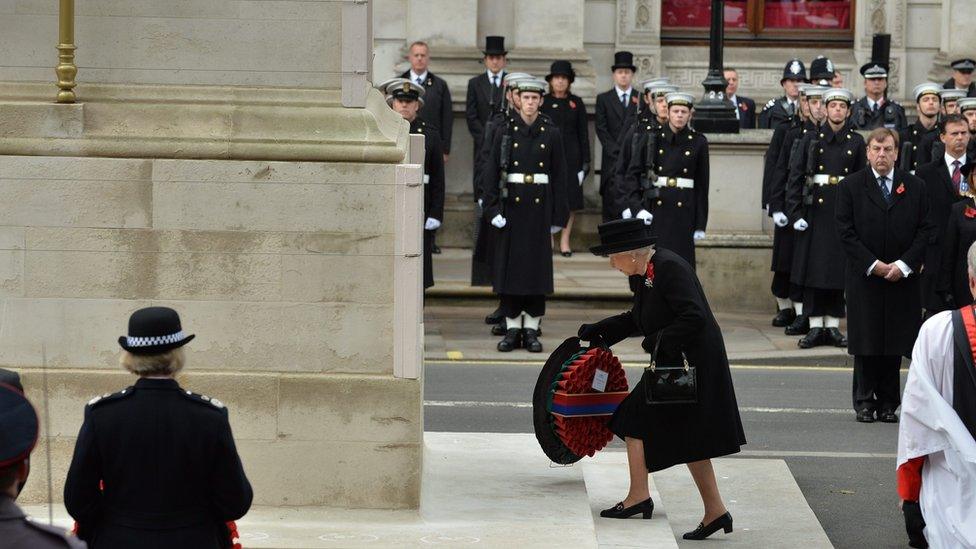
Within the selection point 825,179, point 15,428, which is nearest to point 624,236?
point 15,428

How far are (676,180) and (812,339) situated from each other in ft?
6.09

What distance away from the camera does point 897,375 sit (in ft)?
40.1

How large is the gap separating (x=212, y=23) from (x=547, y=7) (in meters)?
13.3

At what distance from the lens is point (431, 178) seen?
51.5 feet

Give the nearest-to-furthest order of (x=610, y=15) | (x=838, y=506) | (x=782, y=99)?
(x=838, y=506)
(x=782, y=99)
(x=610, y=15)

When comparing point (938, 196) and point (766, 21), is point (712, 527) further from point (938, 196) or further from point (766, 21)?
point (766, 21)

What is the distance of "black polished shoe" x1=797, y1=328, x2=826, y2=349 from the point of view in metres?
15.6

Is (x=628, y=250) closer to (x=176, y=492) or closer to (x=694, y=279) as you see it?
(x=694, y=279)

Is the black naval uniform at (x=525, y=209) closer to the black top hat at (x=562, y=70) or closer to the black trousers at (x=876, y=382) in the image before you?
the black trousers at (x=876, y=382)

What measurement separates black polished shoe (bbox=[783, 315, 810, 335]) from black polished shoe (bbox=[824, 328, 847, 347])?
1.71ft

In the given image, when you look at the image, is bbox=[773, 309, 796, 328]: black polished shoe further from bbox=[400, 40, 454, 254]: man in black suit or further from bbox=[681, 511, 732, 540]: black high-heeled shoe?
bbox=[681, 511, 732, 540]: black high-heeled shoe

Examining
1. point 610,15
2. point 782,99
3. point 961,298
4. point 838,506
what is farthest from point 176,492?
point 610,15

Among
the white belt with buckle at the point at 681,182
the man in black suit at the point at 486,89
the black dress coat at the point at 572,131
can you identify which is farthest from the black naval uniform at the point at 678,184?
the man in black suit at the point at 486,89

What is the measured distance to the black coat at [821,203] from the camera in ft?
52.0
